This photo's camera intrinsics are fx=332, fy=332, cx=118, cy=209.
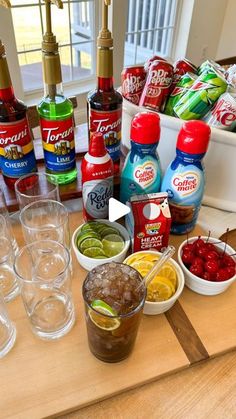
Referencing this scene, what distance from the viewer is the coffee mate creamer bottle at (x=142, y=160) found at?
61 centimetres

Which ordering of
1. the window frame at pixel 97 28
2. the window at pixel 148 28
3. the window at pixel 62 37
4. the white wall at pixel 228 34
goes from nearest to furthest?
the window frame at pixel 97 28
the window at pixel 62 37
the window at pixel 148 28
the white wall at pixel 228 34

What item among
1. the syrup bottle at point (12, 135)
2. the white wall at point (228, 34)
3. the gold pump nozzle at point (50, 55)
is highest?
the gold pump nozzle at point (50, 55)

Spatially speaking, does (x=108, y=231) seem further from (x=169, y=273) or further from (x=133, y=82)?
(x=133, y=82)

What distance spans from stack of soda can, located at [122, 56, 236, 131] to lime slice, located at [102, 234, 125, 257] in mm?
301

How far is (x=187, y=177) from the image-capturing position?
0.64 m

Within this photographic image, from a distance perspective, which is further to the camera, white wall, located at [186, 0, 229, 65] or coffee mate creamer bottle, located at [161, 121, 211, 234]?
white wall, located at [186, 0, 229, 65]

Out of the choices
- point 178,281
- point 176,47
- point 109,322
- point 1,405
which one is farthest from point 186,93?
point 176,47

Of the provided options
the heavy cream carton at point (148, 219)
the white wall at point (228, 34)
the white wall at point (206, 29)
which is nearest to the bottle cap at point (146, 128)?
the heavy cream carton at point (148, 219)

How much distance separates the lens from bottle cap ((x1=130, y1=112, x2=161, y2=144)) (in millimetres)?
604

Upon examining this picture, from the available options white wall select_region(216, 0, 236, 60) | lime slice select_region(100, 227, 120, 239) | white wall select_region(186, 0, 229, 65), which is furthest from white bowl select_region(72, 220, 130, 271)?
white wall select_region(216, 0, 236, 60)

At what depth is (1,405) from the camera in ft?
1.49

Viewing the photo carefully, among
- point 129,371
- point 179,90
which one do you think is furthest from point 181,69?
point 129,371

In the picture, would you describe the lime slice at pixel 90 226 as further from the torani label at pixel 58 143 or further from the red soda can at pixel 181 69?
the red soda can at pixel 181 69

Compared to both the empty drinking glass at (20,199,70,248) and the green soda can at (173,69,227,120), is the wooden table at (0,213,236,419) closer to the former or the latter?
the empty drinking glass at (20,199,70,248)
